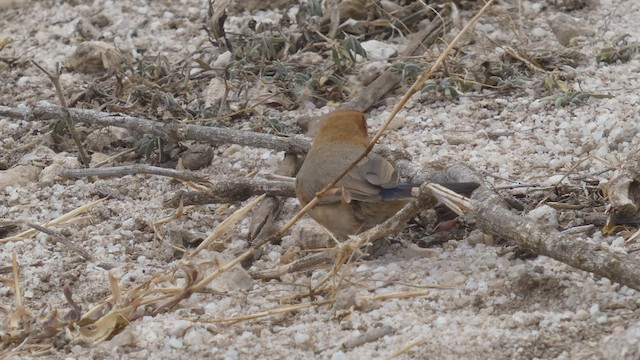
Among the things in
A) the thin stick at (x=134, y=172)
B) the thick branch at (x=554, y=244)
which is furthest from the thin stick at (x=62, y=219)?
the thick branch at (x=554, y=244)

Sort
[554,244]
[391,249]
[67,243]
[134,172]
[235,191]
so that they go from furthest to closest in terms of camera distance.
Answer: [134,172]
[235,191]
[67,243]
[391,249]
[554,244]

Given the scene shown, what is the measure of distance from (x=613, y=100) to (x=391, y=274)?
1.90 metres

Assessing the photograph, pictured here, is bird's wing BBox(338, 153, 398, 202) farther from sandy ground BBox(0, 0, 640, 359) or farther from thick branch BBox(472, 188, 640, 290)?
thick branch BBox(472, 188, 640, 290)

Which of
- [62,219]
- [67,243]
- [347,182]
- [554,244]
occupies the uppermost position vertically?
[554,244]

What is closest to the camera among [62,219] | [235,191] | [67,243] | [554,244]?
[554,244]

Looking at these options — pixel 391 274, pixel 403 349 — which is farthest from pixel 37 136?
pixel 403 349

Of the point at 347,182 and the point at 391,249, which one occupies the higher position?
the point at 347,182

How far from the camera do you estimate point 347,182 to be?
4.53 m

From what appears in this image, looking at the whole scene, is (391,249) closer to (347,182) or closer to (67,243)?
(347,182)

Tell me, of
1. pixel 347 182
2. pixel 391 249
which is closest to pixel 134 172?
pixel 347 182

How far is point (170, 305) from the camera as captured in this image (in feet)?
12.6

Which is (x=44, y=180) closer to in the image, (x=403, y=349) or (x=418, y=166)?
(x=418, y=166)

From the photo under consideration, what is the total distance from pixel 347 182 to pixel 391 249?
0.34 m

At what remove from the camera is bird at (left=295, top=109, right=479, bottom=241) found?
4457mm
